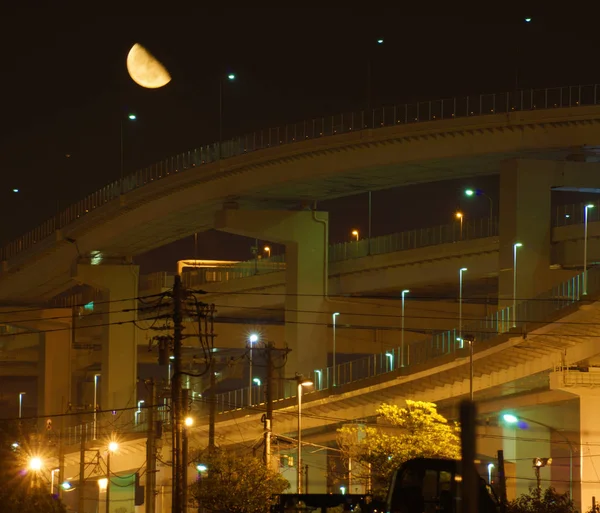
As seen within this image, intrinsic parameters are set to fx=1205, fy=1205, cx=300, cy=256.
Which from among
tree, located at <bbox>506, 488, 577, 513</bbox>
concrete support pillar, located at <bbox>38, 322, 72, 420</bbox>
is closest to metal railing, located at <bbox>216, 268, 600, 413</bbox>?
tree, located at <bbox>506, 488, 577, 513</bbox>

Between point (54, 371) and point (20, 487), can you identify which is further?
point (54, 371)

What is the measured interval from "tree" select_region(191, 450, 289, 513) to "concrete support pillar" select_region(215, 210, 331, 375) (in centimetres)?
1790

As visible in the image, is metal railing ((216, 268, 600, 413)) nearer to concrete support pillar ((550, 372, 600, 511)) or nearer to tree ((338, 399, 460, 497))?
tree ((338, 399, 460, 497))

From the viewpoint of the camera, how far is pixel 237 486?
148ft

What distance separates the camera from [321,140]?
181 ft

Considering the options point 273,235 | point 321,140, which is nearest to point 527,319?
point 321,140

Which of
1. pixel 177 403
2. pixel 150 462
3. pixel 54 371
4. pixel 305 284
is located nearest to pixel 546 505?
pixel 177 403

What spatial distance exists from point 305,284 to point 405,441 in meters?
16.2

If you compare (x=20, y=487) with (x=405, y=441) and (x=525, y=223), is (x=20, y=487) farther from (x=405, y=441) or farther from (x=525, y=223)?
(x=525, y=223)

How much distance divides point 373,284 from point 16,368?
183 ft

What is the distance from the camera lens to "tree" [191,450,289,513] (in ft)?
148

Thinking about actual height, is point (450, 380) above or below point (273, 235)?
below

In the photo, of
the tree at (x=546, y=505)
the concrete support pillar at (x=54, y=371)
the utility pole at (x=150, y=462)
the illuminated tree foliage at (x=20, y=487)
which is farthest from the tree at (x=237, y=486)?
the concrete support pillar at (x=54, y=371)

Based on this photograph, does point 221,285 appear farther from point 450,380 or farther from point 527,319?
point 527,319
